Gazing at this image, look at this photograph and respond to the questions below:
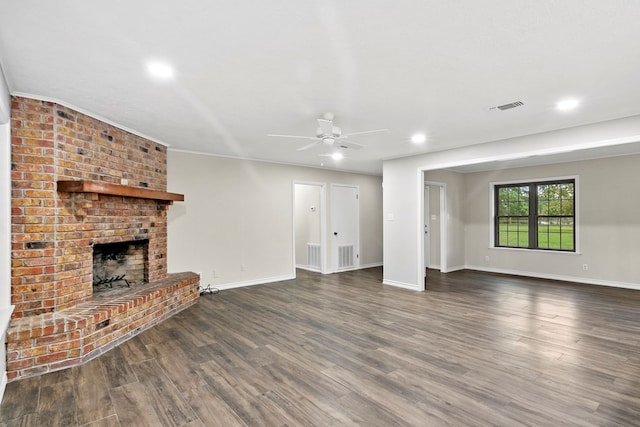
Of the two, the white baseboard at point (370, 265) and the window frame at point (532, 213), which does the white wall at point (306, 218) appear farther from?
the window frame at point (532, 213)

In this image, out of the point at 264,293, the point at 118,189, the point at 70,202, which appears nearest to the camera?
the point at 70,202

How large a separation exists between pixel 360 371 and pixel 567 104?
129 inches

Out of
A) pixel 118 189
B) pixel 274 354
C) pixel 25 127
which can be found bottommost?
pixel 274 354

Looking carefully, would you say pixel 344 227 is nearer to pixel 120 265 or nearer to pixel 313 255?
pixel 313 255

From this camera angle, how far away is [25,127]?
3.13m

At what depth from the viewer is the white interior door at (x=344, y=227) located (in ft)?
25.5

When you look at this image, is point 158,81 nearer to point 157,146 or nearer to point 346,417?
point 157,146

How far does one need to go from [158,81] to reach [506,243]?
780 centimetres

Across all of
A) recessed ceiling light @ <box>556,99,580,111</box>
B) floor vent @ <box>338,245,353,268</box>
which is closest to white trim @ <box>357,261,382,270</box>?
floor vent @ <box>338,245,353,268</box>

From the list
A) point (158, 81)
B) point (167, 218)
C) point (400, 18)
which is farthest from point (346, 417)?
point (167, 218)

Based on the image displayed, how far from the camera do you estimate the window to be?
6898 mm

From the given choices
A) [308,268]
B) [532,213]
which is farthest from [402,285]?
[532,213]

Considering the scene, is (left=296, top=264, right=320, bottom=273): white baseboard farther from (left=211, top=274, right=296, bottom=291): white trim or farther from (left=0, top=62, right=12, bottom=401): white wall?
(left=0, top=62, right=12, bottom=401): white wall

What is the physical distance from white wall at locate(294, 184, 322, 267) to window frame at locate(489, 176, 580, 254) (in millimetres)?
4143
